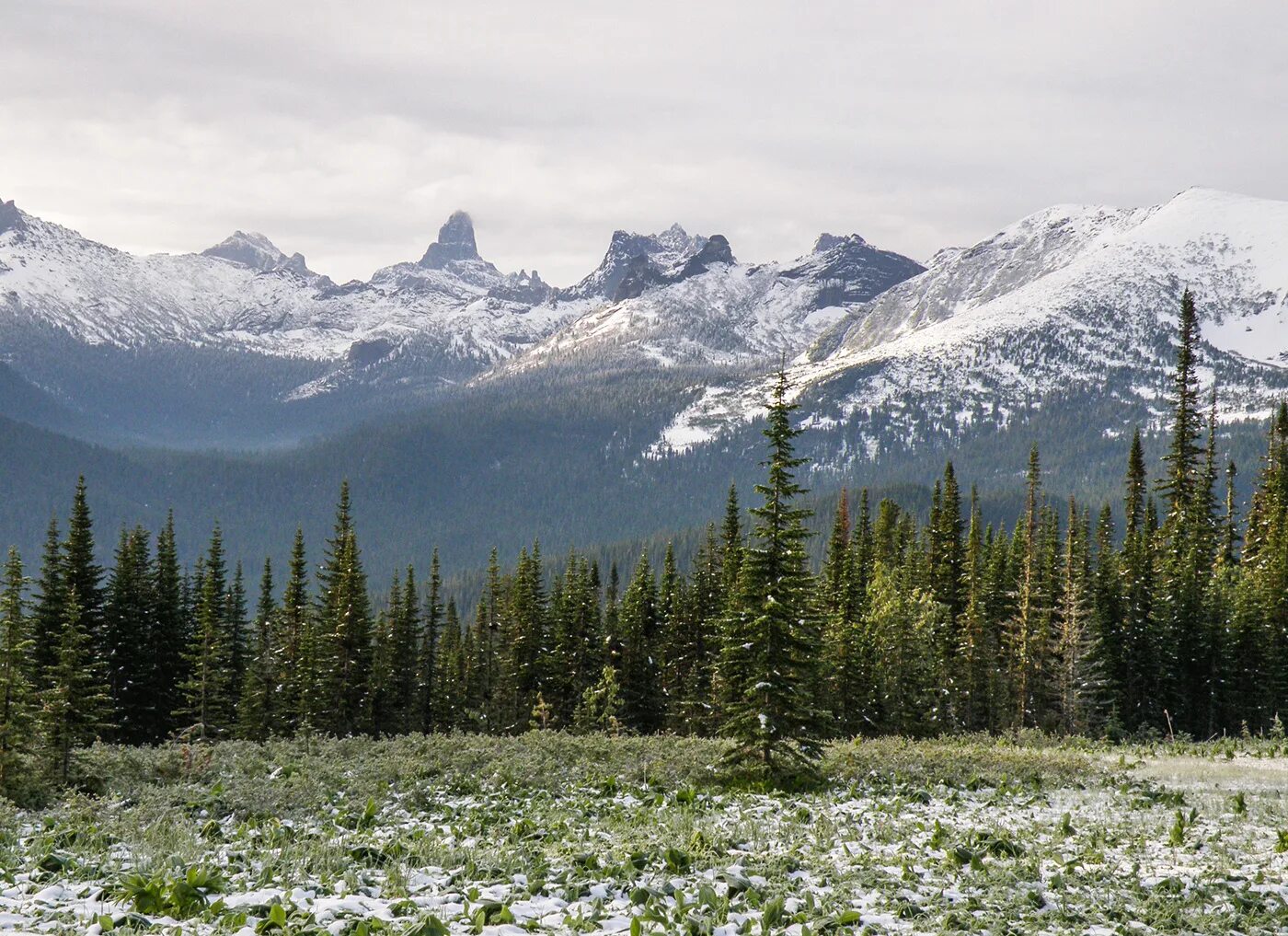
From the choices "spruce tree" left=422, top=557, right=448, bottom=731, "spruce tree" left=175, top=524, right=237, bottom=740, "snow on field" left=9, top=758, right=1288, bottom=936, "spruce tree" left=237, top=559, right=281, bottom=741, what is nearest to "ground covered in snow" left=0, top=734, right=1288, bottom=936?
"snow on field" left=9, top=758, right=1288, bottom=936

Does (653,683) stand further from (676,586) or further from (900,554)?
(900,554)

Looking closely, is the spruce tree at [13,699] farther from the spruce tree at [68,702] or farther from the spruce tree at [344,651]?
the spruce tree at [344,651]

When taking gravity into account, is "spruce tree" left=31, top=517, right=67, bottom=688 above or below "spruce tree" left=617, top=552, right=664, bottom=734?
above

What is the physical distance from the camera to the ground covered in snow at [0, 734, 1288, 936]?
1063 cm

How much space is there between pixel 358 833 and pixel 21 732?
12.1m

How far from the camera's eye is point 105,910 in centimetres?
1040

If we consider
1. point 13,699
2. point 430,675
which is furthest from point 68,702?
point 430,675

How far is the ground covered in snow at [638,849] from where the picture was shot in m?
10.6

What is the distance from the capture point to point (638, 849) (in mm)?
13438

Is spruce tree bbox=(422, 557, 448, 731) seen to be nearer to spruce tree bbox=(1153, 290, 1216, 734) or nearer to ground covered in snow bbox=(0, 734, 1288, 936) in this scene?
ground covered in snow bbox=(0, 734, 1288, 936)

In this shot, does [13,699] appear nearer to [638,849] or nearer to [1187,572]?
[638,849]

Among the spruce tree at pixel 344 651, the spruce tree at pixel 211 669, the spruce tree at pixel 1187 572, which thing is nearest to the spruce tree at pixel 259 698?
the spruce tree at pixel 211 669

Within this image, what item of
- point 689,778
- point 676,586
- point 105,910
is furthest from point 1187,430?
point 105,910

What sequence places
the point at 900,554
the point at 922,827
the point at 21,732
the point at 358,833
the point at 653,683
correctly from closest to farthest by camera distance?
the point at 358,833
the point at 922,827
the point at 21,732
the point at 653,683
the point at 900,554
